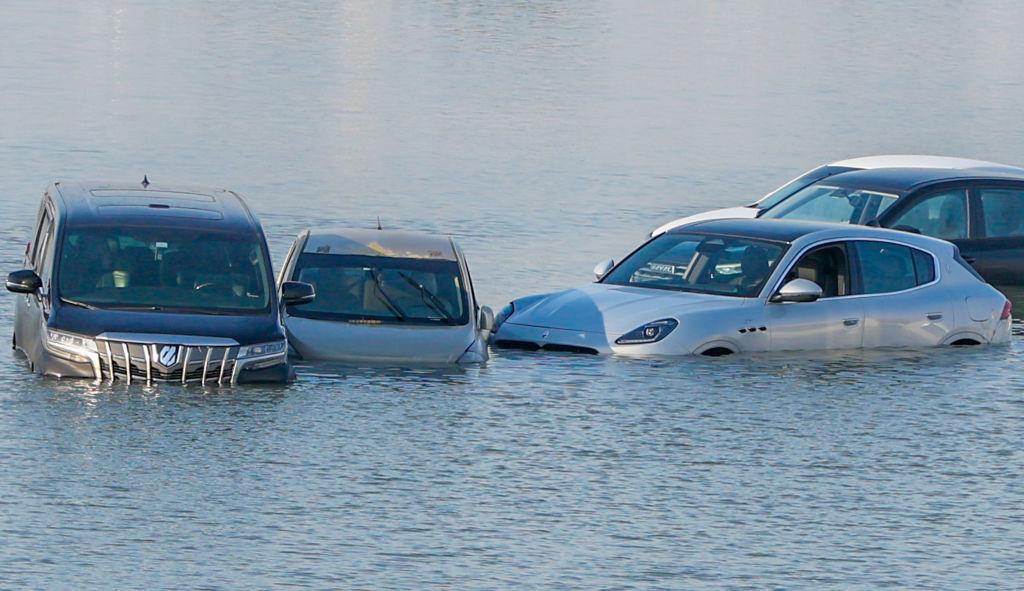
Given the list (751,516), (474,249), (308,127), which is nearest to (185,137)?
(308,127)

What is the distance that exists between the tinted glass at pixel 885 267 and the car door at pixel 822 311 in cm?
21

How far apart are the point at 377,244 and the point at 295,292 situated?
2.12 metres

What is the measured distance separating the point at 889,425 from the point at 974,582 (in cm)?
491

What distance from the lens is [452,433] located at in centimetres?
1605

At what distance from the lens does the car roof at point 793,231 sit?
Result: 65.5ft

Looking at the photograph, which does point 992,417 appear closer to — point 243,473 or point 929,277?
point 929,277

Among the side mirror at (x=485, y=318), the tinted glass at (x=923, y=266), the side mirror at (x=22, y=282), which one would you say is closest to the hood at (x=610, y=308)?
the side mirror at (x=485, y=318)

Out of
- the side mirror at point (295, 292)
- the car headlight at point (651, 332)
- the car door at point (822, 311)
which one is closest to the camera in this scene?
the side mirror at point (295, 292)

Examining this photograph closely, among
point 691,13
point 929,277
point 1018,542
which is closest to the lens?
point 1018,542

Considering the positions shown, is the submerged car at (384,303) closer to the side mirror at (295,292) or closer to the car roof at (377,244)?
the car roof at (377,244)

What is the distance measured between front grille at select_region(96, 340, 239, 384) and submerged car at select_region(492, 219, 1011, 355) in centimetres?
368

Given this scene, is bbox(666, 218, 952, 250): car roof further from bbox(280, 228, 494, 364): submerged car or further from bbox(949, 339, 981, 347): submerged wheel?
bbox(280, 228, 494, 364): submerged car

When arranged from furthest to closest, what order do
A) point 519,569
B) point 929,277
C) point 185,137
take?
point 185,137 → point 929,277 → point 519,569

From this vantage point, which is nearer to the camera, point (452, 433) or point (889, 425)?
point (452, 433)
